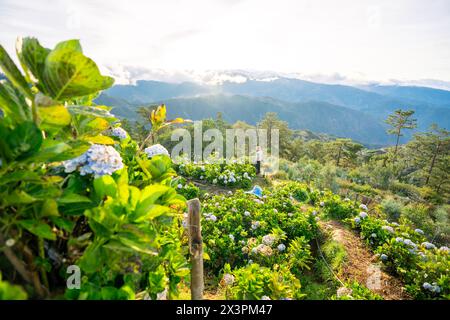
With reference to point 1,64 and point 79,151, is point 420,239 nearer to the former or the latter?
point 79,151

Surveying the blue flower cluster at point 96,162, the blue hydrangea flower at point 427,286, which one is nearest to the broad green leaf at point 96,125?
the blue flower cluster at point 96,162

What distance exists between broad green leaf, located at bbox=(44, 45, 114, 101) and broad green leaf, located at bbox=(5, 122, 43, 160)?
0.85 ft

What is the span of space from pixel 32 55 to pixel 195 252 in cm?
166

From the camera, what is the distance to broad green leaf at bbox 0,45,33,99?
1183mm

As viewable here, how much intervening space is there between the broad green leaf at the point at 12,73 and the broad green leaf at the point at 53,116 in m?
0.13

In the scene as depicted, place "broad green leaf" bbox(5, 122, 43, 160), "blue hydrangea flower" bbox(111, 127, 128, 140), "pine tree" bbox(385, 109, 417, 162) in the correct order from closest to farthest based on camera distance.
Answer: "broad green leaf" bbox(5, 122, 43, 160) → "blue hydrangea flower" bbox(111, 127, 128, 140) → "pine tree" bbox(385, 109, 417, 162)

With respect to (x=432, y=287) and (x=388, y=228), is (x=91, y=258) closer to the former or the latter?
(x=432, y=287)

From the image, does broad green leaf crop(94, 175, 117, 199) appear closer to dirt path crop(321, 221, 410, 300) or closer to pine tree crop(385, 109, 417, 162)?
dirt path crop(321, 221, 410, 300)

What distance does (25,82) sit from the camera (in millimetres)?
1241

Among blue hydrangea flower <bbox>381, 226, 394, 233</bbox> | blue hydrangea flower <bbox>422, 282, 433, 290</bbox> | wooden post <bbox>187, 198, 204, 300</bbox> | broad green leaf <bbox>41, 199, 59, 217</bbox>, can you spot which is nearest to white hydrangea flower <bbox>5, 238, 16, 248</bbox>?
broad green leaf <bbox>41, 199, 59, 217</bbox>

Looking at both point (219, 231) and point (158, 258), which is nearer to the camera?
point (158, 258)

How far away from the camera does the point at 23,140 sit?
1107 mm

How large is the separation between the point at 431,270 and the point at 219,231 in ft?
9.22
